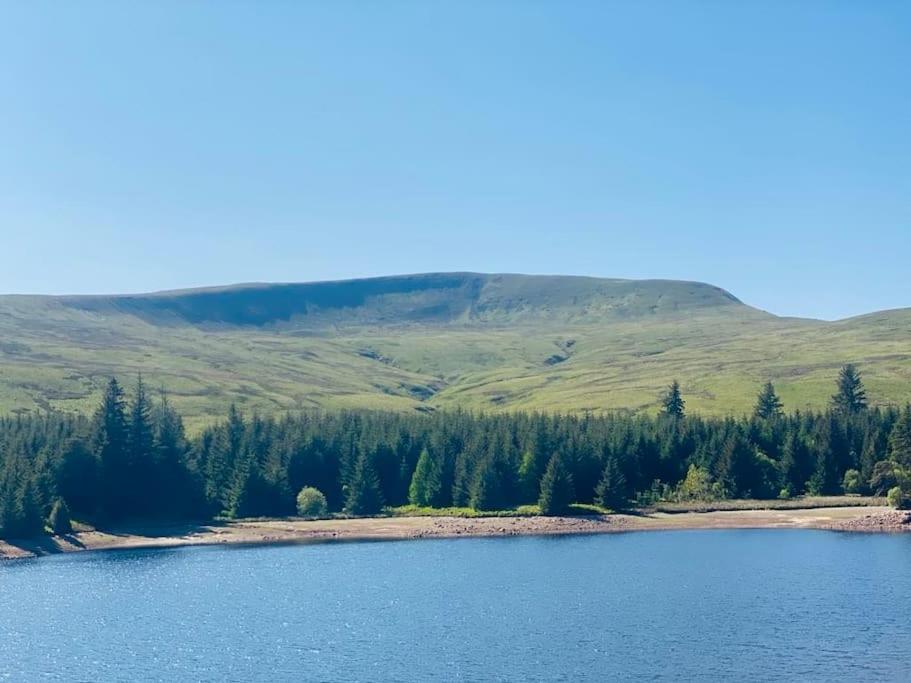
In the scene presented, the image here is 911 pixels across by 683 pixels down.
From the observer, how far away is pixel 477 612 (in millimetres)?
96938

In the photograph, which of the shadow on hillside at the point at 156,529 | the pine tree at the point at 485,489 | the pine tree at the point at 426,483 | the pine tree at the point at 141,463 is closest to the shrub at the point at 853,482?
the pine tree at the point at 485,489

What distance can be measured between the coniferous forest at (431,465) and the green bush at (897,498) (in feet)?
0.94

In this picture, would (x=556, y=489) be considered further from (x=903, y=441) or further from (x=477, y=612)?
(x=477, y=612)

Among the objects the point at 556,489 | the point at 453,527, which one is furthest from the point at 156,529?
the point at 556,489

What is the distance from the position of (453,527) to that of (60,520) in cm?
5695

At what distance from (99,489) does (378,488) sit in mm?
44790

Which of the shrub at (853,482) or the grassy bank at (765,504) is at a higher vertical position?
the shrub at (853,482)

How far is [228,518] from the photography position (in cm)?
16712

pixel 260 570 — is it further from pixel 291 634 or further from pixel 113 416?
pixel 113 416

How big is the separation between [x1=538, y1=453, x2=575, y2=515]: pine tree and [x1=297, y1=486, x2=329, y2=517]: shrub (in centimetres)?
3600

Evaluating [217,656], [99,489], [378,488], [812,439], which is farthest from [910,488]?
[99,489]

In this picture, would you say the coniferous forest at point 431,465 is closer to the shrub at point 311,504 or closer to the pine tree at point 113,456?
the pine tree at point 113,456

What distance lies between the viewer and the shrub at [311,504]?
557 feet

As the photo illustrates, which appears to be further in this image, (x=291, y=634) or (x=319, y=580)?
(x=319, y=580)
